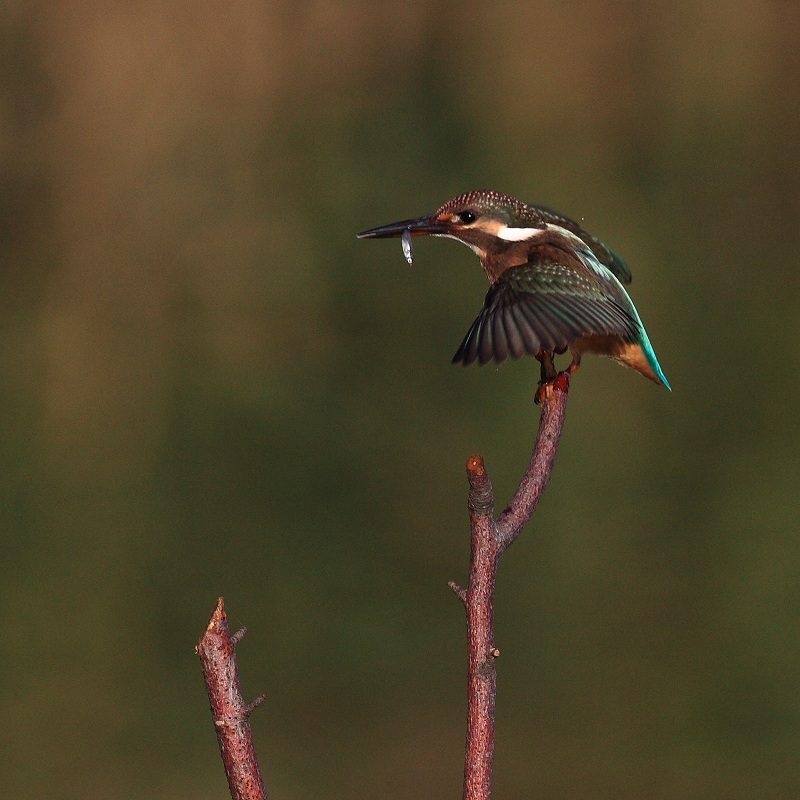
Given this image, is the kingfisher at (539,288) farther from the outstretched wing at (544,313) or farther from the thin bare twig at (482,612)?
the thin bare twig at (482,612)

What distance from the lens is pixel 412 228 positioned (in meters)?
1.28

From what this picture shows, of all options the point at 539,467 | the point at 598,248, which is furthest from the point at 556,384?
the point at 598,248

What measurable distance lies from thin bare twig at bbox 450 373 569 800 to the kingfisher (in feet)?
0.87

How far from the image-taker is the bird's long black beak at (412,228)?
1276mm

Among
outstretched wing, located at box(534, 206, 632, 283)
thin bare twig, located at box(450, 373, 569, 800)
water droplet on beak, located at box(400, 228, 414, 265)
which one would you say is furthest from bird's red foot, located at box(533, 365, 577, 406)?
outstretched wing, located at box(534, 206, 632, 283)

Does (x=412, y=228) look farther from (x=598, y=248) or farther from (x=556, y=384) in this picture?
(x=556, y=384)

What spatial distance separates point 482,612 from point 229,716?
15cm

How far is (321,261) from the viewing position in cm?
244

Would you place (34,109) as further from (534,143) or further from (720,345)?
(720,345)

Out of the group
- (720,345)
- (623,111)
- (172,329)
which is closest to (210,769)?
(172,329)

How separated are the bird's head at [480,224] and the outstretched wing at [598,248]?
0.27 ft

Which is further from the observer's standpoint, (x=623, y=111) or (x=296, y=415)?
(x=623, y=111)

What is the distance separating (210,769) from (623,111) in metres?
1.59

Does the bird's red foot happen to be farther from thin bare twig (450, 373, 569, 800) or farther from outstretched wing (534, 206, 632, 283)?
outstretched wing (534, 206, 632, 283)
